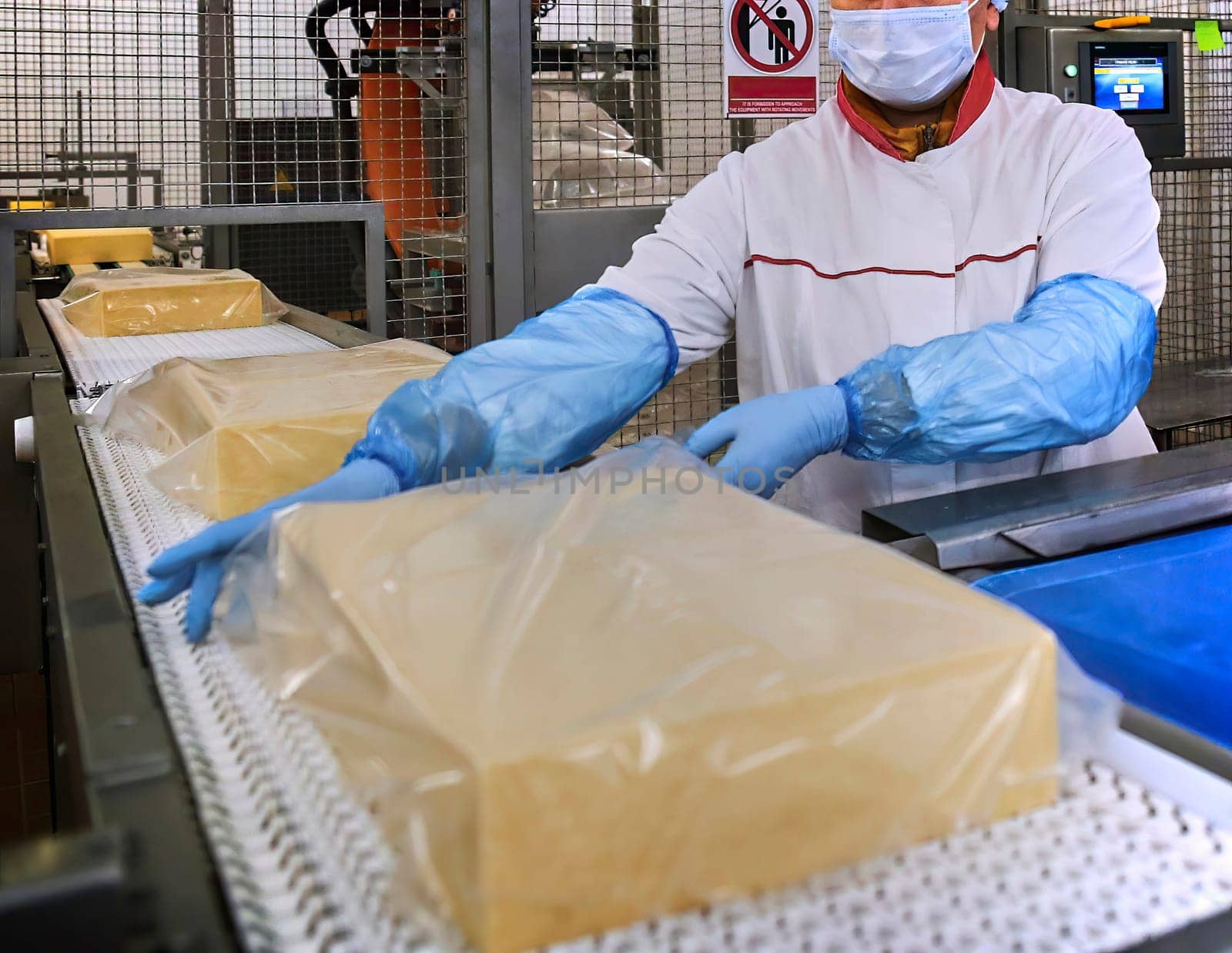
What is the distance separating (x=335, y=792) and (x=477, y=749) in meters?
0.14

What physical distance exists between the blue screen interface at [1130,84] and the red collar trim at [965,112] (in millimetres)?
1788

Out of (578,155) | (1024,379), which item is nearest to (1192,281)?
(578,155)

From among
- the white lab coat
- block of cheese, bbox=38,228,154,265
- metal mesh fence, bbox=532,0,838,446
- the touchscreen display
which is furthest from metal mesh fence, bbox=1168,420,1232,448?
block of cheese, bbox=38,228,154,265

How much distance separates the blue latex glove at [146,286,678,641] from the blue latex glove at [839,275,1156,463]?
11.4 inches

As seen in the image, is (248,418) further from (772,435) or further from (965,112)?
(965,112)

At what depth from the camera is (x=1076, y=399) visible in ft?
4.03

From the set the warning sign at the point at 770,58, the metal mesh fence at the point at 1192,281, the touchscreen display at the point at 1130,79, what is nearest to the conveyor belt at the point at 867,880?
the warning sign at the point at 770,58

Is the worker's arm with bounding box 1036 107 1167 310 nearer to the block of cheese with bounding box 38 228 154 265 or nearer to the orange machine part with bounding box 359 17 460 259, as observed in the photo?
the orange machine part with bounding box 359 17 460 259

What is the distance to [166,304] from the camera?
2203 mm

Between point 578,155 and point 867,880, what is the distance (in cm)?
238

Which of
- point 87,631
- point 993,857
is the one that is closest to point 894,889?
point 993,857

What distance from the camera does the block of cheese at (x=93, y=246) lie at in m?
3.47

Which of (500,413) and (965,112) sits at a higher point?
(965,112)

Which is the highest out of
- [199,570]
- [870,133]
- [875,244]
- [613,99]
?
[613,99]
